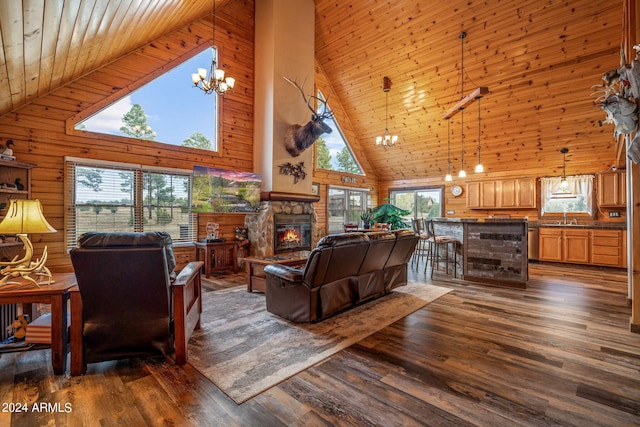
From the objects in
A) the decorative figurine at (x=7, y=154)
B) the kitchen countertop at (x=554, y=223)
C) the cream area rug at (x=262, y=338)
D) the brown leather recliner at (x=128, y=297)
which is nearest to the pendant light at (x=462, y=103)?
the kitchen countertop at (x=554, y=223)

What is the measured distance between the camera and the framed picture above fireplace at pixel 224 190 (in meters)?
6.00

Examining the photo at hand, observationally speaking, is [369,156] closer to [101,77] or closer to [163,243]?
[101,77]

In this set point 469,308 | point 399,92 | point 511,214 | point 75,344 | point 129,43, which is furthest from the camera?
point 511,214

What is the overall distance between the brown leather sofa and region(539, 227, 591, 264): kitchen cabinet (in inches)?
215

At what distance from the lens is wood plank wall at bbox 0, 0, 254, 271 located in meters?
4.57

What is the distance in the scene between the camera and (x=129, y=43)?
4926 mm

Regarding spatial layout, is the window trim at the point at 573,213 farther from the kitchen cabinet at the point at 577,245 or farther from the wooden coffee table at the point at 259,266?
the wooden coffee table at the point at 259,266

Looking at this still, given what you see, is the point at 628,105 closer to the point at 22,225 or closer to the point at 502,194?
the point at 22,225

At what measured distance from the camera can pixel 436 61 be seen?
6809 mm

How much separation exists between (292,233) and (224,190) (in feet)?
6.01

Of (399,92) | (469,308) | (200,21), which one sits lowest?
(469,308)

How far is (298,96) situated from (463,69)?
3821mm

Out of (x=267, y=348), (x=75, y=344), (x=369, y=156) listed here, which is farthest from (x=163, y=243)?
(x=369, y=156)

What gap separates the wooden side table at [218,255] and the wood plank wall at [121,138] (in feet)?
2.38
